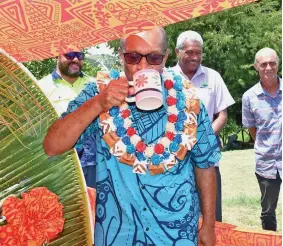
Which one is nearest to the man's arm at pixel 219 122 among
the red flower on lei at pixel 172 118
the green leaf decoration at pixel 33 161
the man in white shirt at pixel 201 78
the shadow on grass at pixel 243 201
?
the man in white shirt at pixel 201 78

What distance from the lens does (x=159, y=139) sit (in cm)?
284

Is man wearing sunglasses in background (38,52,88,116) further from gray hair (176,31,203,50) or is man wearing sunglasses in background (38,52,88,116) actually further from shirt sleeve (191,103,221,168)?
shirt sleeve (191,103,221,168)


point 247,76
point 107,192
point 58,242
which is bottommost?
point 58,242

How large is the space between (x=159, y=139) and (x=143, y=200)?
288 mm

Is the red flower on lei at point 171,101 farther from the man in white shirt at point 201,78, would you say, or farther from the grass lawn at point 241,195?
the man in white shirt at point 201,78

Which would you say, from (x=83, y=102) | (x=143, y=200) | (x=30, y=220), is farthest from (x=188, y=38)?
(x=30, y=220)

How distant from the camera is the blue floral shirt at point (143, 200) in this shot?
2.73m

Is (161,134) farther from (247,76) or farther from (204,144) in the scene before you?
(247,76)

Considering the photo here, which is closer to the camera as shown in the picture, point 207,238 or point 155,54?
point 155,54

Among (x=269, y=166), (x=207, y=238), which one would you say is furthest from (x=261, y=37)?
(x=207, y=238)

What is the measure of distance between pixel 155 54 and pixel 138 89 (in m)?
0.34

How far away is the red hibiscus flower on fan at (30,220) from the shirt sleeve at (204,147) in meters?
0.82

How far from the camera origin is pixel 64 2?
2346 millimetres

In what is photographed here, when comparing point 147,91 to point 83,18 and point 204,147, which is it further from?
point 204,147
